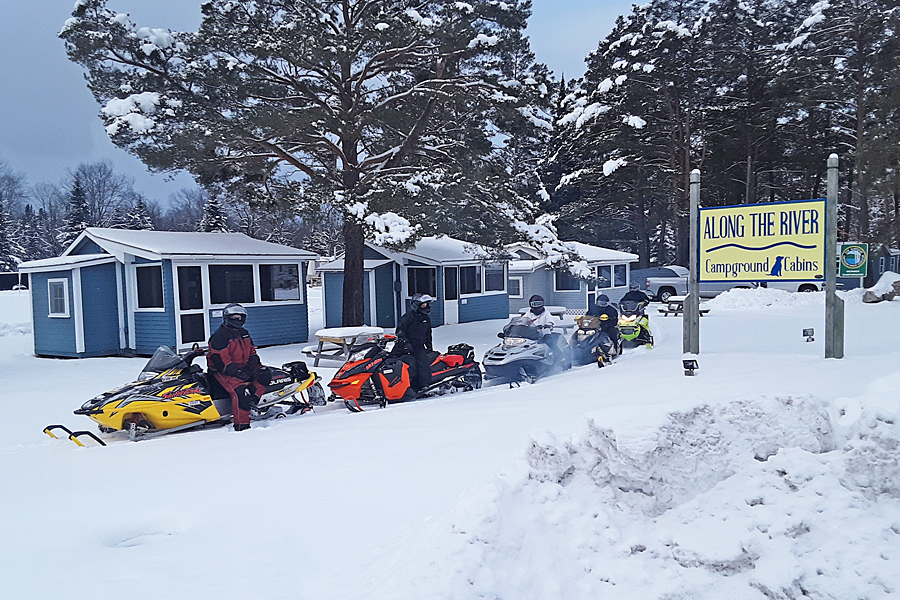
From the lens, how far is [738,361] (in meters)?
9.77

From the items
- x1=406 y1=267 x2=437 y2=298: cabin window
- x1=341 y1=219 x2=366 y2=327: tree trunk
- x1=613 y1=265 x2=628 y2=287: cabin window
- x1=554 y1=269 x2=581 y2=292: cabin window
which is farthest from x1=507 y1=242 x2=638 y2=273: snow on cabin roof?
x1=341 y1=219 x2=366 y2=327: tree trunk

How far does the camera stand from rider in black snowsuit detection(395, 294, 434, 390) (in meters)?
8.77

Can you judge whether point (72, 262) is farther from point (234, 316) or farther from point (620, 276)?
point (620, 276)

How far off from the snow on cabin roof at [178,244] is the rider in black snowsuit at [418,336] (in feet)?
24.5

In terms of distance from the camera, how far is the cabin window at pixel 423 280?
801 inches

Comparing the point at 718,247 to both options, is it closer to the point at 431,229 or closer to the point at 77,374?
the point at 431,229

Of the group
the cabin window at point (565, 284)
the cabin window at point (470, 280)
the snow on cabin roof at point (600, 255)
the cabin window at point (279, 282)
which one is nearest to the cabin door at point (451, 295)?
the cabin window at point (470, 280)

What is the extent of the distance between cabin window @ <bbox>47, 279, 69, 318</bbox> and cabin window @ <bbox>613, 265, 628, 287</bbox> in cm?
2158

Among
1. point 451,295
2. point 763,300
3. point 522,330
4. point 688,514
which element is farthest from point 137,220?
point 688,514

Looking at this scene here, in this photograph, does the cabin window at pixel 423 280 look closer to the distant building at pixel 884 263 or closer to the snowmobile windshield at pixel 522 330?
the snowmobile windshield at pixel 522 330

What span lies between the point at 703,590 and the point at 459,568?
122cm

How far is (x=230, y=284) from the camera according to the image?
51.2 ft

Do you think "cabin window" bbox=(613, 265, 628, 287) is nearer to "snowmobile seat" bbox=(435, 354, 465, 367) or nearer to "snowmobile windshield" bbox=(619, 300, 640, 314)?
"snowmobile windshield" bbox=(619, 300, 640, 314)

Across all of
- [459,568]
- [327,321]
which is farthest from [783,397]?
[327,321]
